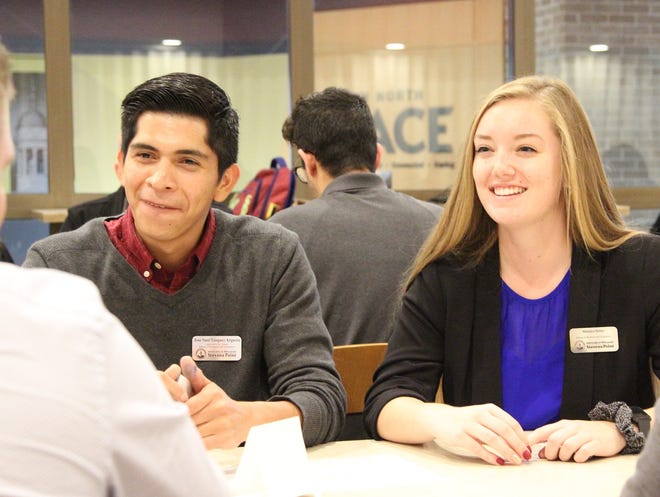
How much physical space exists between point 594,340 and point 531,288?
20 centimetres

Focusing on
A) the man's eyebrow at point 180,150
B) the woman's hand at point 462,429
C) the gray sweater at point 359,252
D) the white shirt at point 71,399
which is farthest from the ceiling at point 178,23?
the white shirt at point 71,399

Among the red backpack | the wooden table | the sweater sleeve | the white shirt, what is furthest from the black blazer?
the red backpack

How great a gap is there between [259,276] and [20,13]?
481 centimetres

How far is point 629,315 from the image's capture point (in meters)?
2.18

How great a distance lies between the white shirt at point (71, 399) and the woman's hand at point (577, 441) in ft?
3.67

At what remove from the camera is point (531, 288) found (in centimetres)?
229

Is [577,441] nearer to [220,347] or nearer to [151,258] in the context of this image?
[220,347]

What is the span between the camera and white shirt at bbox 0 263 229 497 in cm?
77

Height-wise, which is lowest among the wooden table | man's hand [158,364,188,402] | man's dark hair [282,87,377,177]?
the wooden table

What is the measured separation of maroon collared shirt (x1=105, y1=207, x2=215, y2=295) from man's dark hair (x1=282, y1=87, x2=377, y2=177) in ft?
4.84

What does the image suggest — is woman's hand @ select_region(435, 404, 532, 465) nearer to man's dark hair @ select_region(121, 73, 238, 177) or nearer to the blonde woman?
the blonde woman

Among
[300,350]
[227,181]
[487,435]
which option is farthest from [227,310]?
[487,435]

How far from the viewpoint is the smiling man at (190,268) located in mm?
2189

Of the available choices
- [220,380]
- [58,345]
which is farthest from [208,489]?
[220,380]
